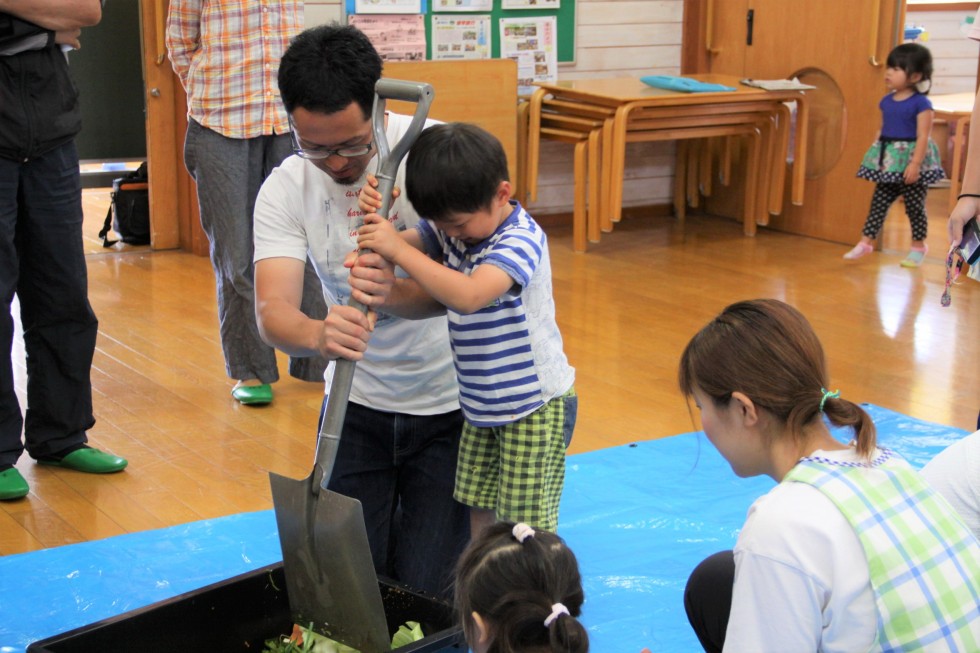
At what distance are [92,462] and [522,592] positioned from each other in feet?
6.40

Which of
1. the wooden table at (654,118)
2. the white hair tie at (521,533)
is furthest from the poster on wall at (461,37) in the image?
the white hair tie at (521,533)

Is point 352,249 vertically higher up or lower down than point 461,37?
lower down

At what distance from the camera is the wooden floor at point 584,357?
115 inches

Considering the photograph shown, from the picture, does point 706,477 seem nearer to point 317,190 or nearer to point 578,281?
point 317,190

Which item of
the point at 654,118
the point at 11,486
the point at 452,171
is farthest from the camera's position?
the point at 654,118

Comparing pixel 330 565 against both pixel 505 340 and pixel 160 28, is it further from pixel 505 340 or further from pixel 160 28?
pixel 160 28

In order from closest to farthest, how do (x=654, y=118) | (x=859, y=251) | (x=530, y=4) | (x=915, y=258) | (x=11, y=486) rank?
1. (x=11, y=486)
2. (x=915, y=258)
3. (x=859, y=251)
4. (x=654, y=118)
5. (x=530, y=4)

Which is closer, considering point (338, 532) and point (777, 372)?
point (777, 372)

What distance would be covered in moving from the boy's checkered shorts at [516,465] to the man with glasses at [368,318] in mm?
90

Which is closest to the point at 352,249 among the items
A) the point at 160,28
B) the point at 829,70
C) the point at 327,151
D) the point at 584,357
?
the point at 327,151

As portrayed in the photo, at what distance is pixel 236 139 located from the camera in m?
3.52

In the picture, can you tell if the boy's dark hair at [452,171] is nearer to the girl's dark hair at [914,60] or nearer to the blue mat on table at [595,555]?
the blue mat on table at [595,555]

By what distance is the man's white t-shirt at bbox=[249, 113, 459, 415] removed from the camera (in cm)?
191

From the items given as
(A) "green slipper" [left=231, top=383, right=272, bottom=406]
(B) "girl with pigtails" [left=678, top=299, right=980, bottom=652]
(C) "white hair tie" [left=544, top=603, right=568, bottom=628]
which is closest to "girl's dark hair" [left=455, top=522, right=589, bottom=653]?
(C) "white hair tie" [left=544, top=603, right=568, bottom=628]
